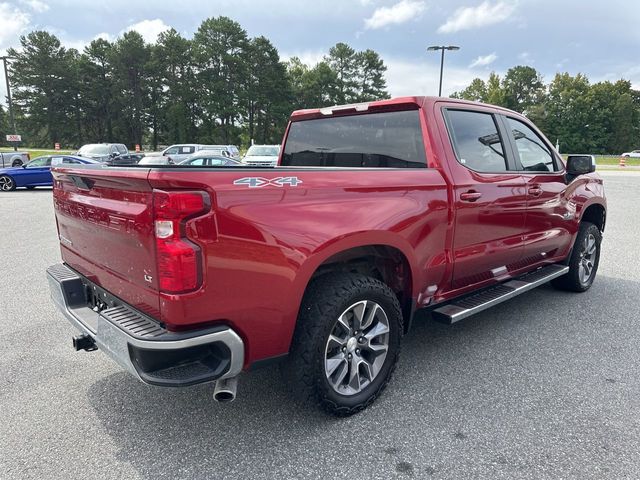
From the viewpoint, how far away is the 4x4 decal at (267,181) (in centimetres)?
210

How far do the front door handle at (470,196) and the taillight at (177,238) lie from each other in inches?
78.0

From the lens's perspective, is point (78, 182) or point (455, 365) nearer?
point (78, 182)

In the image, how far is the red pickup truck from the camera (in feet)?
6.66

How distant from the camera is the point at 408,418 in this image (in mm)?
2707

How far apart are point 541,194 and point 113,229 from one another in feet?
11.9

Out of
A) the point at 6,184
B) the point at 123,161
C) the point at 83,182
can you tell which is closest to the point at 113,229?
the point at 83,182

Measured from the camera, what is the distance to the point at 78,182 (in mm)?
2635

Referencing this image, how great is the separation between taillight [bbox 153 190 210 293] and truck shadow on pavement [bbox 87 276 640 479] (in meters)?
1.04

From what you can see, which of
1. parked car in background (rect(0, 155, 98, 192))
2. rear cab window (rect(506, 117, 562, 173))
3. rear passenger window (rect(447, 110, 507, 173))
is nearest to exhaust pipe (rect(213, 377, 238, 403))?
rear passenger window (rect(447, 110, 507, 173))

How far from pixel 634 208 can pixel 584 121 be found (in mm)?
81076

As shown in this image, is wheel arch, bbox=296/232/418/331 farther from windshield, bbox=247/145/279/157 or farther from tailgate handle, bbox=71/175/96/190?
windshield, bbox=247/145/279/157

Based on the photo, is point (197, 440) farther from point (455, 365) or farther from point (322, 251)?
point (455, 365)

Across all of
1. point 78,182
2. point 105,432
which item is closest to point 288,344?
point 105,432

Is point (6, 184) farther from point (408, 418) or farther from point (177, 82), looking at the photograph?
point (177, 82)
